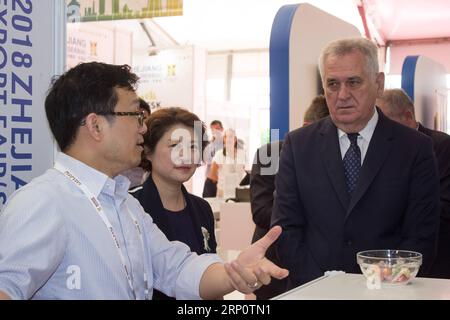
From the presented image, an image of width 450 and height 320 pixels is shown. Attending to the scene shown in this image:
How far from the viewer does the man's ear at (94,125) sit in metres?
1.89

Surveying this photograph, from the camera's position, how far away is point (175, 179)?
2707 mm

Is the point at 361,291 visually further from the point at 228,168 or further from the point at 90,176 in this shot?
the point at 228,168

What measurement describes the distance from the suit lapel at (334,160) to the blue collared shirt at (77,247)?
2.15 ft

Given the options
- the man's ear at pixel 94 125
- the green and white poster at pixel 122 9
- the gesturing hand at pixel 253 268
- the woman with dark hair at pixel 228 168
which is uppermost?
the green and white poster at pixel 122 9

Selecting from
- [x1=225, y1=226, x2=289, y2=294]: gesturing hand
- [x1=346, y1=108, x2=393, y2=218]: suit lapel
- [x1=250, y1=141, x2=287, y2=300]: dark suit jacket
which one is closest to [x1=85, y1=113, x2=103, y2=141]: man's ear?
[x1=225, y1=226, x2=289, y2=294]: gesturing hand

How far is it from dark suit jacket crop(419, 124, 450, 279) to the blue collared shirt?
1.86 metres

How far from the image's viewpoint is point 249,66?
1603cm

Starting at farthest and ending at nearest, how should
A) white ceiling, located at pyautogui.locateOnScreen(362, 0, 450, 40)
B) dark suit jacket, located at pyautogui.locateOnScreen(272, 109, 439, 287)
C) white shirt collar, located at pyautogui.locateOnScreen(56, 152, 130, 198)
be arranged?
white ceiling, located at pyautogui.locateOnScreen(362, 0, 450, 40)
dark suit jacket, located at pyautogui.locateOnScreen(272, 109, 439, 287)
white shirt collar, located at pyautogui.locateOnScreen(56, 152, 130, 198)

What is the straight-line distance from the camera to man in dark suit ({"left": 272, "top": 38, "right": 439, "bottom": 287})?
7.95ft

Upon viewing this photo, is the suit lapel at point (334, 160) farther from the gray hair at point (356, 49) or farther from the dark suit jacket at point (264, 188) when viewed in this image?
the dark suit jacket at point (264, 188)

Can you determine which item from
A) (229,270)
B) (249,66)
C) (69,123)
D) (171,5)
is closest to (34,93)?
(69,123)

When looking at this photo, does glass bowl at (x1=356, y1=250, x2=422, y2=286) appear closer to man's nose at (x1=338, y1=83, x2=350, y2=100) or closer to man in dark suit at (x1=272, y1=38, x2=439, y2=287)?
man in dark suit at (x1=272, y1=38, x2=439, y2=287)

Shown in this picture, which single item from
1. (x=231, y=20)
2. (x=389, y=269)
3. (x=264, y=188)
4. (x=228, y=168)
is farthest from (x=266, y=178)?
(x=231, y=20)

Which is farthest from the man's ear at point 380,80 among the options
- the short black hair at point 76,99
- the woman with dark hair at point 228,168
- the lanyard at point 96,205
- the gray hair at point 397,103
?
the woman with dark hair at point 228,168
